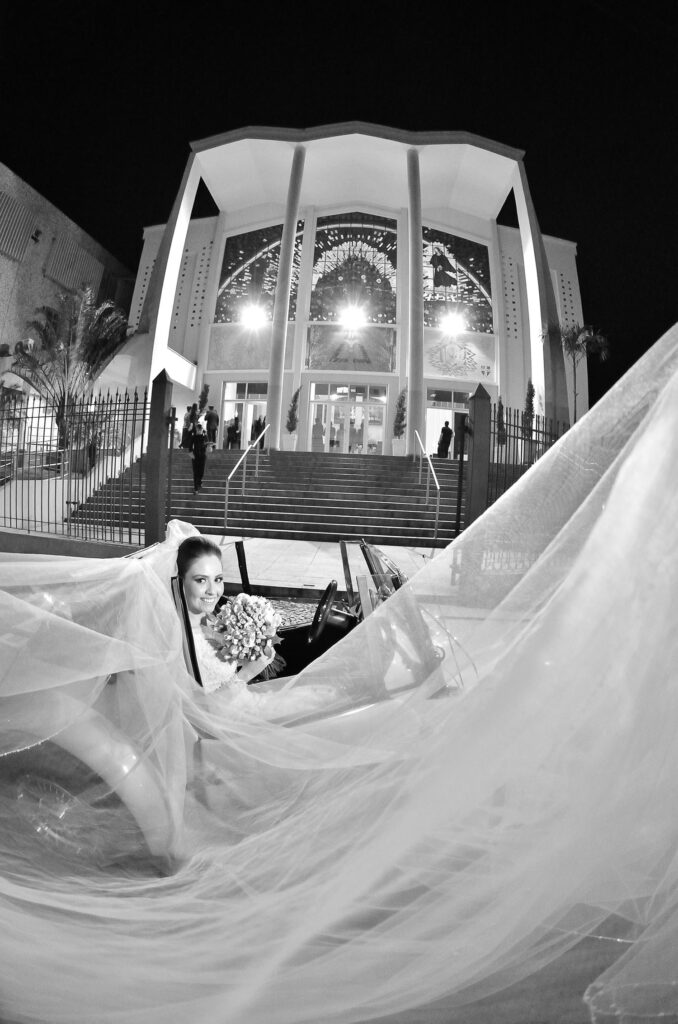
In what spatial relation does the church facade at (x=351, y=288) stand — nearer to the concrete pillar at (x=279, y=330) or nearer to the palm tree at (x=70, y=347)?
the palm tree at (x=70, y=347)

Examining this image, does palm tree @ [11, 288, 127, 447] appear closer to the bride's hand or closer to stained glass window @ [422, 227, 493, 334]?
stained glass window @ [422, 227, 493, 334]

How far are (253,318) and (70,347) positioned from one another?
745 centimetres

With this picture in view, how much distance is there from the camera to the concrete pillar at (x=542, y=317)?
2475cm

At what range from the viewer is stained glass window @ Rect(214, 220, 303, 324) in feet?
93.1

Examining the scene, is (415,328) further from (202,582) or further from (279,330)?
(202,582)

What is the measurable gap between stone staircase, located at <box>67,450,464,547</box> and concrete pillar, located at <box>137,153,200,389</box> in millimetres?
8477

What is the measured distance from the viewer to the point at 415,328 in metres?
22.2

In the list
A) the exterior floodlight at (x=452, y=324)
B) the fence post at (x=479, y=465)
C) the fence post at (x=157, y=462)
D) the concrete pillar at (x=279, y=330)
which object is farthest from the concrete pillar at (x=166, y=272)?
Result: the fence post at (x=479, y=465)

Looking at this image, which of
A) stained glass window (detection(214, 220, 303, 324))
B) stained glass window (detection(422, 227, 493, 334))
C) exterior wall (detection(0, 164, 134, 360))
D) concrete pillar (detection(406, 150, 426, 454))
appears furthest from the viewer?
stained glass window (detection(214, 220, 303, 324))

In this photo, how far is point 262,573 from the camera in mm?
9508

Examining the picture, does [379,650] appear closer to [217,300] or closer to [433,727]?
[433,727]

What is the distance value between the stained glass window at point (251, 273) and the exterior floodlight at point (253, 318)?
0.09 meters

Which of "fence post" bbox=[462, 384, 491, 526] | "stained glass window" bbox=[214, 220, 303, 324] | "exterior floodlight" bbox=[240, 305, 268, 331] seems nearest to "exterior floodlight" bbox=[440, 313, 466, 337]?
"stained glass window" bbox=[214, 220, 303, 324]

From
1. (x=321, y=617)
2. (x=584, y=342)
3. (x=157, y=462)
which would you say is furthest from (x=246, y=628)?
(x=584, y=342)
